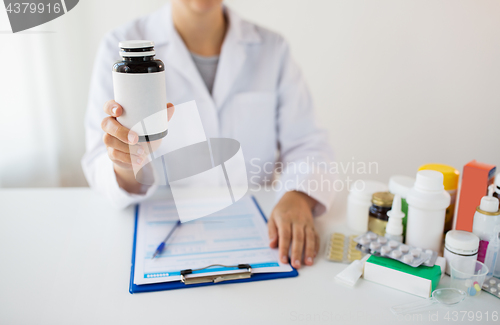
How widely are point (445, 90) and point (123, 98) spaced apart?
86 centimetres

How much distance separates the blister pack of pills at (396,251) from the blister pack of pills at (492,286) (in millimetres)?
74

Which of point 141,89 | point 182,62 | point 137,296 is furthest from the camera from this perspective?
point 182,62

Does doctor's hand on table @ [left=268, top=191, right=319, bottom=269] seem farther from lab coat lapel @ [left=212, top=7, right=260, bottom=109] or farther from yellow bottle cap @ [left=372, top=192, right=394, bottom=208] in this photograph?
lab coat lapel @ [left=212, top=7, right=260, bottom=109]

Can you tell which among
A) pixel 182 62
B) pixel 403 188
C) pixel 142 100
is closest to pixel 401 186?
pixel 403 188

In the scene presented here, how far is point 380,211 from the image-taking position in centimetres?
64

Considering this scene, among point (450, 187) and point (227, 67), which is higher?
point (227, 67)

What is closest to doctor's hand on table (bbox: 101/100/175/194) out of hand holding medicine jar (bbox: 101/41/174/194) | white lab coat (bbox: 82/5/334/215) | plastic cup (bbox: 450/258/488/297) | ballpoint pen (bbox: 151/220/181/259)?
hand holding medicine jar (bbox: 101/41/174/194)

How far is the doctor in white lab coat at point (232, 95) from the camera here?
76cm

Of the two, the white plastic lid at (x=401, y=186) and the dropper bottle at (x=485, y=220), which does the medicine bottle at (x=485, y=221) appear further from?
the white plastic lid at (x=401, y=186)

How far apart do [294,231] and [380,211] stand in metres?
0.15

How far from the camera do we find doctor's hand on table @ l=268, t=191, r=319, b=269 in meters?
0.59

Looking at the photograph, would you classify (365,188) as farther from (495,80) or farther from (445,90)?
(445,90)

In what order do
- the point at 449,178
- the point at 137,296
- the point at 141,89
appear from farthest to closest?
1. the point at 449,178
2. the point at 137,296
3. the point at 141,89

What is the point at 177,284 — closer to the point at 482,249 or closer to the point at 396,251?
the point at 396,251
